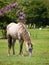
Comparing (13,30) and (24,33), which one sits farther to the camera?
(13,30)

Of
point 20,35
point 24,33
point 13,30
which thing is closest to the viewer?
point 24,33

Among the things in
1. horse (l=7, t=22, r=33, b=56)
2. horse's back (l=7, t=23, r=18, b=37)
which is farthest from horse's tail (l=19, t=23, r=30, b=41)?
horse's back (l=7, t=23, r=18, b=37)

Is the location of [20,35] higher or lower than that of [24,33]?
lower

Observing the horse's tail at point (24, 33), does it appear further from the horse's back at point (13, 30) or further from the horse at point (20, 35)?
the horse's back at point (13, 30)

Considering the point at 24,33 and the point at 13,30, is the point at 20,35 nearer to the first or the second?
the point at 24,33

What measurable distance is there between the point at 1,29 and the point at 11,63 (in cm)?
2641

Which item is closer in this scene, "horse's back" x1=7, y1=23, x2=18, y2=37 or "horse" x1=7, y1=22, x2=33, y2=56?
"horse" x1=7, y1=22, x2=33, y2=56

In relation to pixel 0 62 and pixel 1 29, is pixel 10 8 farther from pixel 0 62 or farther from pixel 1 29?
pixel 0 62

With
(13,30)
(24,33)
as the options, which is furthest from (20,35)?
(13,30)

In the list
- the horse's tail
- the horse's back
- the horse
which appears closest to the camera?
the horse

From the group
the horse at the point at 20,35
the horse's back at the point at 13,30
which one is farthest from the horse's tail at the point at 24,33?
the horse's back at the point at 13,30

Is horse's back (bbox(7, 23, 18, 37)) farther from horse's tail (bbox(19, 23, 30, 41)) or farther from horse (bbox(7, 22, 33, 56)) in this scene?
horse's tail (bbox(19, 23, 30, 41))

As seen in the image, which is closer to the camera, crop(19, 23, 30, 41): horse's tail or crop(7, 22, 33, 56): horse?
→ crop(7, 22, 33, 56): horse

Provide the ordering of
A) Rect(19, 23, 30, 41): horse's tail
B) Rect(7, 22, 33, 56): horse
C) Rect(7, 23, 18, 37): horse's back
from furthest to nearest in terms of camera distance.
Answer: Rect(7, 23, 18, 37): horse's back < Rect(19, 23, 30, 41): horse's tail < Rect(7, 22, 33, 56): horse
